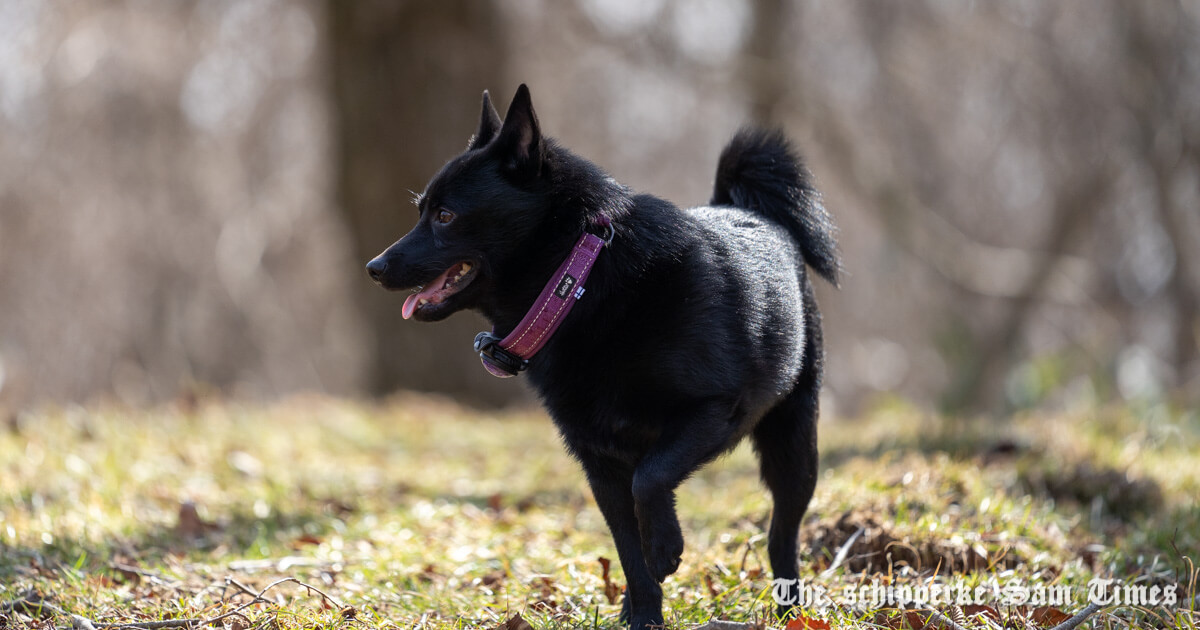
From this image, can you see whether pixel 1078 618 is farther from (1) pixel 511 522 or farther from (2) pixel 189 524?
(2) pixel 189 524

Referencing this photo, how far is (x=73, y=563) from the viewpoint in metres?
3.55

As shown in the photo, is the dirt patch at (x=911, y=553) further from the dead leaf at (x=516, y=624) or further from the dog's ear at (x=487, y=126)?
the dog's ear at (x=487, y=126)

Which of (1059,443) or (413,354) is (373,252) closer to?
(413,354)

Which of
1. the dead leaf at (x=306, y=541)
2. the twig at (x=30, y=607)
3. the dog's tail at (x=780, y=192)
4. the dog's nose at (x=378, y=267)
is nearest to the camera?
the twig at (x=30, y=607)

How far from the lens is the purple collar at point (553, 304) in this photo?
9.68ft

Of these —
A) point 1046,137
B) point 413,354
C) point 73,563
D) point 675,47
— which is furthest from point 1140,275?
point 73,563

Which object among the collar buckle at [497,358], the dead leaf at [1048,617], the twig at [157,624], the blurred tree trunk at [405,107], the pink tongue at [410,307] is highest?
the blurred tree trunk at [405,107]

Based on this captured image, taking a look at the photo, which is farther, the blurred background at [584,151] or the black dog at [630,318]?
the blurred background at [584,151]

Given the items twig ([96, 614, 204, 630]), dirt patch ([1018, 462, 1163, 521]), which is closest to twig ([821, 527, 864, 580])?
dirt patch ([1018, 462, 1163, 521])

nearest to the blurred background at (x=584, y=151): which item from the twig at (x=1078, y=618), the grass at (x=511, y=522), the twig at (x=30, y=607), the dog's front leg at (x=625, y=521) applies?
the grass at (x=511, y=522)

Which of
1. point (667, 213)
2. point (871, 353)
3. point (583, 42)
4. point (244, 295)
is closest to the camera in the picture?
point (667, 213)

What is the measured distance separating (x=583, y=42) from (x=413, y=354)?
12.5 ft

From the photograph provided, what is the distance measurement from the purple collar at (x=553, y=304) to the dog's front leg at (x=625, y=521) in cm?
36

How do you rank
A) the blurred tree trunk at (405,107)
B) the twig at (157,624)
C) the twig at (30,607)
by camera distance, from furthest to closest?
the blurred tree trunk at (405,107), the twig at (30,607), the twig at (157,624)
